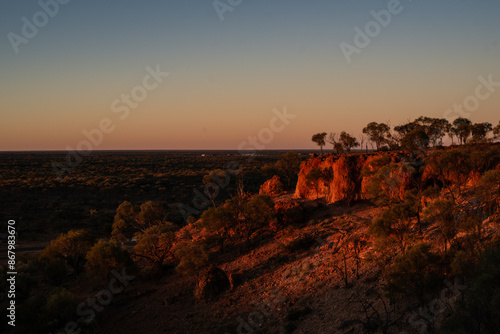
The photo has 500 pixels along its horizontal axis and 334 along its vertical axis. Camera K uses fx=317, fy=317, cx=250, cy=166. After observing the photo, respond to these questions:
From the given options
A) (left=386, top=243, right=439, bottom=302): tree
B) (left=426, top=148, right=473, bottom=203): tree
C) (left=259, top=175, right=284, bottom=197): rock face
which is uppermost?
(left=426, top=148, right=473, bottom=203): tree

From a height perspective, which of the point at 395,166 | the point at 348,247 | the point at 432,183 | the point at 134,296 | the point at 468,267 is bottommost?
the point at 134,296

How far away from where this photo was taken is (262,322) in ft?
69.9

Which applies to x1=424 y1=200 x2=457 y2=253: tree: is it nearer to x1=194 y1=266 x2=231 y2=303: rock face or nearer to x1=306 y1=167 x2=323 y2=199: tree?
x1=194 y1=266 x2=231 y2=303: rock face

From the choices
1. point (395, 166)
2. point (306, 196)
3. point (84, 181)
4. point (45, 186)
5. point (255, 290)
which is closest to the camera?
point (255, 290)

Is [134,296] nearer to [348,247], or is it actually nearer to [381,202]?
[348,247]

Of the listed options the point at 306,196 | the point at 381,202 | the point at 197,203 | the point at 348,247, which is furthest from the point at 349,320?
the point at 197,203

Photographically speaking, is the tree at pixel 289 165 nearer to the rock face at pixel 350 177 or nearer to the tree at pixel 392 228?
the rock face at pixel 350 177

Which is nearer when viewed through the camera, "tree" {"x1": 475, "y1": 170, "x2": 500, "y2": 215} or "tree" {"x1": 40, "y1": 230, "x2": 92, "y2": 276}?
"tree" {"x1": 475, "y1": 170, "x2": 500, "y2": 215}

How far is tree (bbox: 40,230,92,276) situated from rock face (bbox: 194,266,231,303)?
49.7 ft

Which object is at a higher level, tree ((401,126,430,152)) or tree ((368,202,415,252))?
tree ((401,126,430,152))

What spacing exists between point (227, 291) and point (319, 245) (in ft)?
30.1

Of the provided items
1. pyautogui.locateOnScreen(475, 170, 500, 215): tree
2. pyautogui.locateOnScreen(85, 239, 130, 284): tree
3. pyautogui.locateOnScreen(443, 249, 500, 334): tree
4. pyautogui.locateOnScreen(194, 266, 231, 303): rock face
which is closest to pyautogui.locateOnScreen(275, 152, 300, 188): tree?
pyautogui.locateOnScreen(194, 266, 231, 303): rock face

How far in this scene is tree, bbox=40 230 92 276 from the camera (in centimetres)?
3325

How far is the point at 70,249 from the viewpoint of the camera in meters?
33.6
